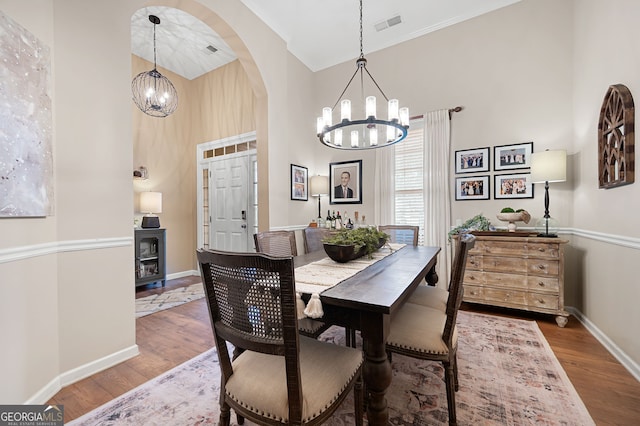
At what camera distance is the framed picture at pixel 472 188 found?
3318mm

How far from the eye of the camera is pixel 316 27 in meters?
3.65

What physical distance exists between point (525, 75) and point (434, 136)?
3.85 ft

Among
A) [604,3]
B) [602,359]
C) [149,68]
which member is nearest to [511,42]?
[604,3]

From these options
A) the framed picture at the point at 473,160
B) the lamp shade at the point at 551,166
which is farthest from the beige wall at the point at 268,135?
the lamp shade at the point at 551,166

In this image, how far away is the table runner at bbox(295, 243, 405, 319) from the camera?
115cm

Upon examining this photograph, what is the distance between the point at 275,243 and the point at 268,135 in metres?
1.82

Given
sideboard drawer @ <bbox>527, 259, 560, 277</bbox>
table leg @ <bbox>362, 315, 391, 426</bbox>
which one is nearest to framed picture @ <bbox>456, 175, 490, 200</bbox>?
sideboard drawer @ <bbox>527, 259, 560, 277</bbox>

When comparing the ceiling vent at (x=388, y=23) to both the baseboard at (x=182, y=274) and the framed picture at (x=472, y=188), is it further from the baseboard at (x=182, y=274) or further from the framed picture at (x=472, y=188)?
the baseboard at (x=182, y=274)

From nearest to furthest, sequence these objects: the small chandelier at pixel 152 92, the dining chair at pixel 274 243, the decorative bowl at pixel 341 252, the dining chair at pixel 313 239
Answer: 1. the decorative bowl at pixel 341 252
2. the dining chair at pixel 274 243
3. the dining chair at pixel 313 239
4. the small chandelier at pixel 152 92

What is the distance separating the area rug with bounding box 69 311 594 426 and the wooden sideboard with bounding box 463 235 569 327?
26.5 inches

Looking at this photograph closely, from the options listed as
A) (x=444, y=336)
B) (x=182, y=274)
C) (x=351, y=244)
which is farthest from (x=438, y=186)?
(x=182, y=274)

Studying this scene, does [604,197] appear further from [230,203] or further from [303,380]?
[230,203]

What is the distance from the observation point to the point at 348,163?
4.29m

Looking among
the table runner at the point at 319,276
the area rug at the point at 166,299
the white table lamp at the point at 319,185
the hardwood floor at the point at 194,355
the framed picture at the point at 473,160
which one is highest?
the framed picture at the point at 473,160
